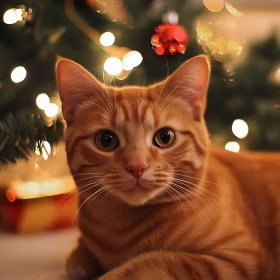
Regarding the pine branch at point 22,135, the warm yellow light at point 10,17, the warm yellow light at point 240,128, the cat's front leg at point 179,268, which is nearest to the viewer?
the cat's front leg at point 179,268

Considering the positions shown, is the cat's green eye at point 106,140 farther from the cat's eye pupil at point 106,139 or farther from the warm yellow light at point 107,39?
the warm yellow light at point 107,39

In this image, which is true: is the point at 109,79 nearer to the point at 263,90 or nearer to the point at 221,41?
the point at 221,41

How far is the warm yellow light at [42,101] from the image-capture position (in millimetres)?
1450

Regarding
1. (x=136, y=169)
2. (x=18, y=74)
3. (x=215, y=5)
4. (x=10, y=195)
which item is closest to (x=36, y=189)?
(x=10, y=195)

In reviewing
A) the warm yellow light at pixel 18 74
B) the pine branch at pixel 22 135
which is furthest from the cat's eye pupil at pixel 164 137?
the warm yellow light at pixel 18 74

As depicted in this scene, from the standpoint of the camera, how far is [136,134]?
89 cm

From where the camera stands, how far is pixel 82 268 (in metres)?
1.02

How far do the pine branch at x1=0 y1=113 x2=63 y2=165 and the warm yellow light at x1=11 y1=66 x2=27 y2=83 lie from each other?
188mm

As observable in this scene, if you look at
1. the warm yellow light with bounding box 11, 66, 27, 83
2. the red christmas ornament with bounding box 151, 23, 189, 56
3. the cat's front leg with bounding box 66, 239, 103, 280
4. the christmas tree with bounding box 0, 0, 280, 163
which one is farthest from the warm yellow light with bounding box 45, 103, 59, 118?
the cat's front leg with bounding box 66, 239, 103, 280

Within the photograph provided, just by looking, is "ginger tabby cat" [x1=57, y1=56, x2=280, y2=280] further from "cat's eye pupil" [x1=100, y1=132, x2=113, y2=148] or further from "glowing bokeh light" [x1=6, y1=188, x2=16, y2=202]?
"glowing bokeh light" [x1=6, y1=188, x2=16, y2=202]

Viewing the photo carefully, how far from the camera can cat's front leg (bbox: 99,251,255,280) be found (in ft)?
2.71

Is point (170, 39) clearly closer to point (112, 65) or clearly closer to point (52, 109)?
point (112, 65)

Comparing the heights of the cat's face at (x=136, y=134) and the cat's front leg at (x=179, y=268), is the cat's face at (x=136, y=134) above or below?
above

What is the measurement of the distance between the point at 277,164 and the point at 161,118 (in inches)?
13.3
